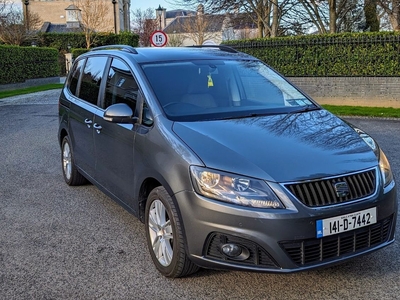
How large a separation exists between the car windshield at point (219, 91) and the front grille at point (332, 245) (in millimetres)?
1387

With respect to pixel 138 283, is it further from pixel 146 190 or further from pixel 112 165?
pixel 112 165

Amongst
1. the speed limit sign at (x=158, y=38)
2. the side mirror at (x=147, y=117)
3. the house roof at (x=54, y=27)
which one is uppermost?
the house roof at (x=54, y=27)

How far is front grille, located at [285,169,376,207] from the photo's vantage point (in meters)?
3.23

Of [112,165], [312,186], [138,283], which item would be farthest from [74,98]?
[312,186]

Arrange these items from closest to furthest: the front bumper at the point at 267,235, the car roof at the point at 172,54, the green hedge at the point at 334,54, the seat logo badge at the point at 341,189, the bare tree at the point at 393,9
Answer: the front bumper at the point at 267,235 → the seat logo badge at the point at 341,189 → the car roof at the point at 172,54 → the green hedge at the point at 334,54 → the bare tree at the point at 393,9

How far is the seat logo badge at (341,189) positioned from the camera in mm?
3309

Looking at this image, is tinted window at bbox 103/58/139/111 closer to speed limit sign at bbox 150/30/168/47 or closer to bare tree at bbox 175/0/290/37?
speed limit sign at bbox 150/30/168/47

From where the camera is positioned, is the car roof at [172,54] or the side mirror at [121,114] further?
the car roof at [172,54]

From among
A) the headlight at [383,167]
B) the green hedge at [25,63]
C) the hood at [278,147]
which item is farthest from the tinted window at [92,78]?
the green hedge at [25,63]

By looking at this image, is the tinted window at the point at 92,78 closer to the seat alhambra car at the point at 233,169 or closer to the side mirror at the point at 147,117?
the seat alhambra car at the point at 233,169

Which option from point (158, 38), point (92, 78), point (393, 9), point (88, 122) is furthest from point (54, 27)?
point (88, 122)

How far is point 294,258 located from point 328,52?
47.9 feet

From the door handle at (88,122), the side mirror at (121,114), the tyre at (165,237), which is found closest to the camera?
the tyre at (165,237)

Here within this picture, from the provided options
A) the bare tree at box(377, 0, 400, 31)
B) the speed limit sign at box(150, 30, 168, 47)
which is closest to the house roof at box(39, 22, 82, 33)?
the bare tree at box(377, 0, 400, 31)
